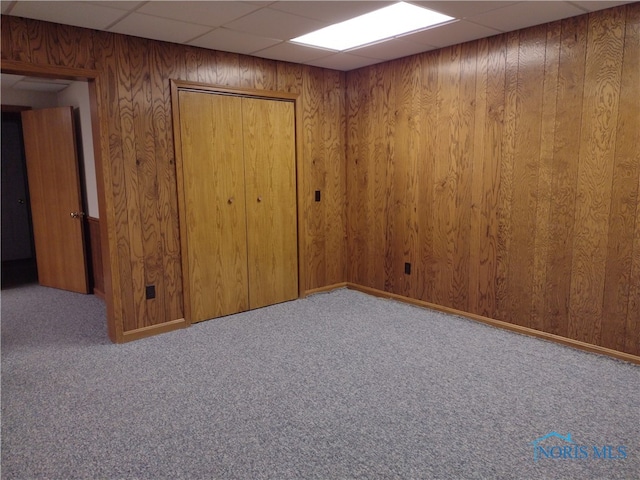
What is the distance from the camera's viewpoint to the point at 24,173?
6.43 metres

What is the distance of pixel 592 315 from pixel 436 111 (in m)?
2.04

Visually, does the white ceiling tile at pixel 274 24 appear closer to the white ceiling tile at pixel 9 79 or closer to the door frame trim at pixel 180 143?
the door frame trim at pixel 180 143

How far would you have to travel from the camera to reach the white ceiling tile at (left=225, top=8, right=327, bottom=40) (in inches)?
115

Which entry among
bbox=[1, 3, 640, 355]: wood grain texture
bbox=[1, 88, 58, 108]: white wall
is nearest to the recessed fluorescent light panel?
bbox=[1, 3, 640, 355]: wood grain texture

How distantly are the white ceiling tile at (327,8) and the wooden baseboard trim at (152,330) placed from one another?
2.52 metres

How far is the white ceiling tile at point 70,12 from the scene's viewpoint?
8.88 feet

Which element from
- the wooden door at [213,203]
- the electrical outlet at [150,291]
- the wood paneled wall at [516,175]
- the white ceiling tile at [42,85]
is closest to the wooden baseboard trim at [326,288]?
the wood paneled wall at [516,175]

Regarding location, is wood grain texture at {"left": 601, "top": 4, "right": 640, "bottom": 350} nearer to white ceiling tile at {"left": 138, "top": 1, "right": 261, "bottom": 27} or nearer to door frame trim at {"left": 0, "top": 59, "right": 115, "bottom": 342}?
white ceiling tile at {"left": 138, "top": 1, "right": 261, "bottom": 27}

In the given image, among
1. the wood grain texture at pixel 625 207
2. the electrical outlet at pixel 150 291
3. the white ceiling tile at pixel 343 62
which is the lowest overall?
the electrical outlet at pixel 150 291

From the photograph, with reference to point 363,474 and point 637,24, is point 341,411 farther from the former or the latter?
point 637,24

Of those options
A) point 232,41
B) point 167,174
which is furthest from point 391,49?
point 167,174

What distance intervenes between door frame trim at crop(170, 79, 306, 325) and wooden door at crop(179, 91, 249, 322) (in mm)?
43

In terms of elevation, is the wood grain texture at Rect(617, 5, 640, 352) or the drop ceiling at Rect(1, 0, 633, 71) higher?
the drop ceiling at Rect(1, 0, 633, 71)

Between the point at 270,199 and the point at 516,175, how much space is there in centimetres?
216
